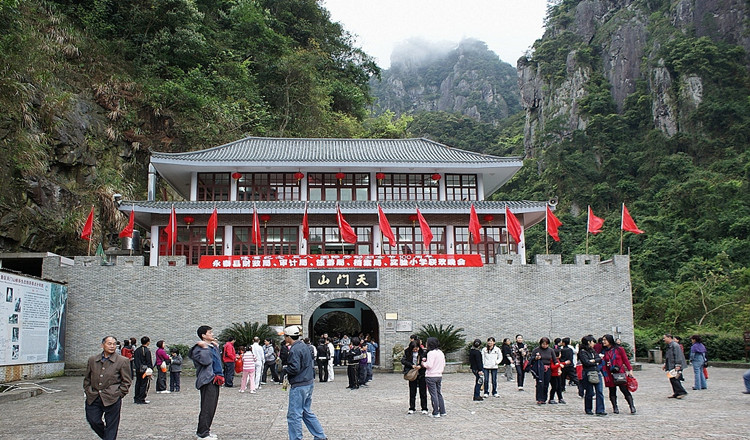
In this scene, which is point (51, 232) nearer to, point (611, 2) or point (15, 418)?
point (15, 418)

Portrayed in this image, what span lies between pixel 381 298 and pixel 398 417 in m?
9.64

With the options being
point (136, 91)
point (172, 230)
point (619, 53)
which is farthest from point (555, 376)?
point (619, 53)

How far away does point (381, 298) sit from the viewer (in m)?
18.8

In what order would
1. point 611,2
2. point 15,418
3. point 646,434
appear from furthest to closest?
1. point 611,2
2. point 15,418
3. point 646,434

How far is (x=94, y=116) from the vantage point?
23.8 m

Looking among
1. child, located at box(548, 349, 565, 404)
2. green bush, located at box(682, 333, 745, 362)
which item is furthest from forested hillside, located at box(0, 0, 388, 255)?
green bush, located at box(682, 333, 745, 362)

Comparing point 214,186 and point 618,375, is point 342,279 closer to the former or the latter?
point 214,186

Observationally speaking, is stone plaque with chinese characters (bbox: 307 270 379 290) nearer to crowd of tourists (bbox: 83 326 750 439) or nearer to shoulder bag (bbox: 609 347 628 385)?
crowd of tourists (bbox: 83 326 750 439)

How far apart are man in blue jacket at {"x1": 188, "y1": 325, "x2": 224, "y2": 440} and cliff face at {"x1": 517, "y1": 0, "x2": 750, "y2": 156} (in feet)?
166

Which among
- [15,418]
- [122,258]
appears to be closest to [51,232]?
[122,258]

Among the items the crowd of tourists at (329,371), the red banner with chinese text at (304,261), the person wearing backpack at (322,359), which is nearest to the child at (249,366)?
the crowd of tourists at (329,371)

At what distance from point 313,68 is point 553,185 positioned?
26009mm

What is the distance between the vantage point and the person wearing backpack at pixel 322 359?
49.9 ft

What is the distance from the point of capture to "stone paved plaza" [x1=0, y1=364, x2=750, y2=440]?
25.1ft
